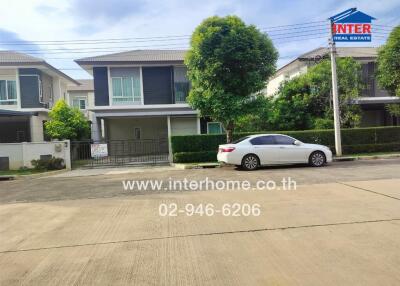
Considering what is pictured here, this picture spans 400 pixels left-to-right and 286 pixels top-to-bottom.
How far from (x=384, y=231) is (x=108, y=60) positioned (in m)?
22.0

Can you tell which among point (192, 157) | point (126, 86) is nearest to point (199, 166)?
point (192, 157)

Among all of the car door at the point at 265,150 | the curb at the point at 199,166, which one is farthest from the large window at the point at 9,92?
the car door at the point at 265,150

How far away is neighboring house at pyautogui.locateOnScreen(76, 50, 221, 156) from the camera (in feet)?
79.0

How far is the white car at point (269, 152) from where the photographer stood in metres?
13.7

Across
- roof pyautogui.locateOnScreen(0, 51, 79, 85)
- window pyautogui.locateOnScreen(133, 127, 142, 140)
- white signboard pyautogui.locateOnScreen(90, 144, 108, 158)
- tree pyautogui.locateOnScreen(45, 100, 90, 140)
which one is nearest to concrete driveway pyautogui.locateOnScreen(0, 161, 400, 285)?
white signboard pyautogui.locateOnScreen(90, 144, 108, 158)

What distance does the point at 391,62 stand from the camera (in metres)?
19.3

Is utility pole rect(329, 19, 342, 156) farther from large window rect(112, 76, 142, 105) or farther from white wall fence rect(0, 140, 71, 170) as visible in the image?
white wall fence rect(0, 140, 71, 170)

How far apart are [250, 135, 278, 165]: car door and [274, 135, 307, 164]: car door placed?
0.75 ft

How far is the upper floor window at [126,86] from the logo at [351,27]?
13.5 m

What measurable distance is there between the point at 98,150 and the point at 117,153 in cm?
107

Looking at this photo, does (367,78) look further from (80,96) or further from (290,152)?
(80,96)

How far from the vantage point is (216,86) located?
16422mm

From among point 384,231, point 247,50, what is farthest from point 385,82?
point 384,231

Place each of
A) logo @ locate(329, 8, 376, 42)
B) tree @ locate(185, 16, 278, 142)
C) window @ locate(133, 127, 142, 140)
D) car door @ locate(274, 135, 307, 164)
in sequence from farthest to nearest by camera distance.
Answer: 1. window @ locate(133, 127, 142, 140)
2. logo @ locate(329, 8, 376, 42)
3. tree @ locate(185, 16, 278, 142)
4. car door @ locate(274, 135, 307, 164)
